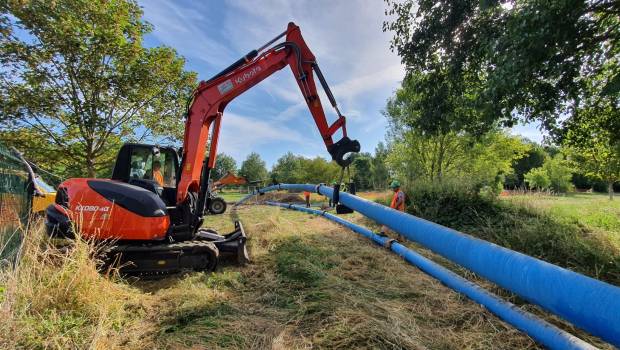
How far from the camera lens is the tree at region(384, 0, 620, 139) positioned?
18.1 feet

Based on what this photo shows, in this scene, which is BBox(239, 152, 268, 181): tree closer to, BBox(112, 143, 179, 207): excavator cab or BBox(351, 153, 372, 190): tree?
BBox(351, 153, 372, 190): tree

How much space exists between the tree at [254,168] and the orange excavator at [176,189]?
206ft

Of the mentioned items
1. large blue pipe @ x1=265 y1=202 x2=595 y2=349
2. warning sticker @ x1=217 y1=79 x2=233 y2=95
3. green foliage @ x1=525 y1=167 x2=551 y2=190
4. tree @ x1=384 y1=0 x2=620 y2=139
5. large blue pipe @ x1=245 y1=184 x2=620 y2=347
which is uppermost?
tree @ x1=384 y1=0 x2=620 y2=139

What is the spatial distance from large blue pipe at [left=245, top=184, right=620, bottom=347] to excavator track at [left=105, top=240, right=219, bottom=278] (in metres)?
3.69

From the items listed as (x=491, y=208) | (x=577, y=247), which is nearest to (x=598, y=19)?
(x=577, y=247)

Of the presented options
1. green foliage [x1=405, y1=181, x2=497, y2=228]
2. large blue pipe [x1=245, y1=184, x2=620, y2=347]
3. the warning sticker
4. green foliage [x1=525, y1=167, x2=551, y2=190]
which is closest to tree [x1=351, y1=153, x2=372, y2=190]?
green foliage [x1=525, y1=167, x2=551, y2=190]

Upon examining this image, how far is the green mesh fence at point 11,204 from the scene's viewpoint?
4.08 metres

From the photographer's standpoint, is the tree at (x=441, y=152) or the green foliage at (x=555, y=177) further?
the green foliage at (x=555, y=177)

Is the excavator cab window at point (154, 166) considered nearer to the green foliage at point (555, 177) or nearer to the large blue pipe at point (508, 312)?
the large blue pipe at point (508, 312)

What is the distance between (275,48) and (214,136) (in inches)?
77.4

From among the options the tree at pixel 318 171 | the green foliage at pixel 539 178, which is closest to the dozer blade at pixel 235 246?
the tree at pixel 318 171

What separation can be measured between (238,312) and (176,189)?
10.2 ft

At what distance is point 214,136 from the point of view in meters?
6.00

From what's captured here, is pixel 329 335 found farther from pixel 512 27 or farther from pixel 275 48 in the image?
pixel 512 27
